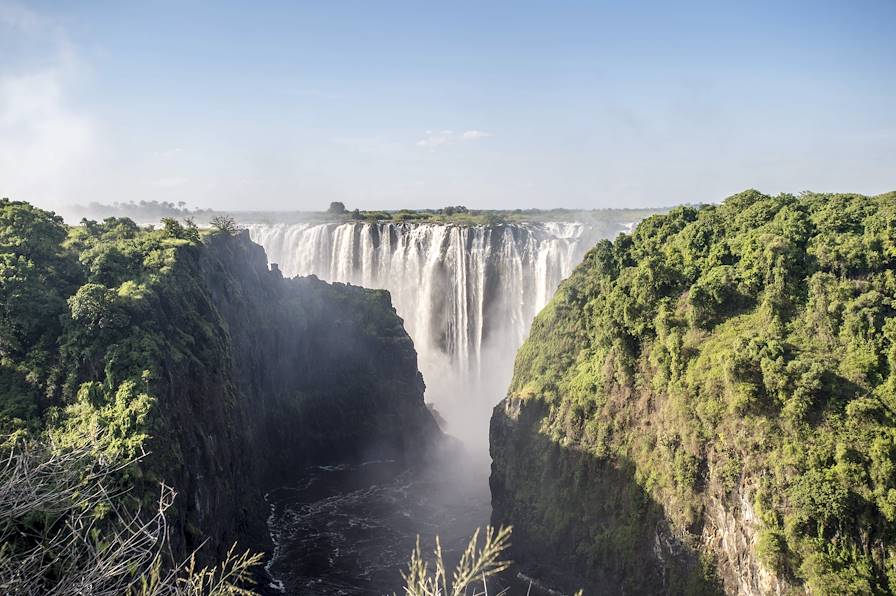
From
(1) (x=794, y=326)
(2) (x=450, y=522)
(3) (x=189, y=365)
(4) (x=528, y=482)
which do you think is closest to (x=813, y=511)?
(1) (x=794, y=326)

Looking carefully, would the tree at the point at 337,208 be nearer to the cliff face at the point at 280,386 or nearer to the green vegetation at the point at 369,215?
the green vegetation at the point at 369,215

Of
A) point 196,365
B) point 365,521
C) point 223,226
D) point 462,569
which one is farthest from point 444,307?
point 462,569

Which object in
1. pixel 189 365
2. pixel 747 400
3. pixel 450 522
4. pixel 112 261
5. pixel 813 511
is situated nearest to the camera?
pixel 813 511

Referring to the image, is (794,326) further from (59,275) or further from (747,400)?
(59,275)

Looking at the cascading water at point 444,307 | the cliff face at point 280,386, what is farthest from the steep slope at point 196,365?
the cascading water at point 444,307

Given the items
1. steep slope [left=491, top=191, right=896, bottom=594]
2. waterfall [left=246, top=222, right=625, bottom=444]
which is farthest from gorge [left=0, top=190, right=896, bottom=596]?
waterfall [left=246, top=222, right=625, bottom=444]
